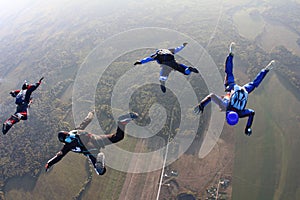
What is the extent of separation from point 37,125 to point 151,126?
40.4 ft

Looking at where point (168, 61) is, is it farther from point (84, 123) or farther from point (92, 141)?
point (92, 141)

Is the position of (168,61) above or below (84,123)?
above

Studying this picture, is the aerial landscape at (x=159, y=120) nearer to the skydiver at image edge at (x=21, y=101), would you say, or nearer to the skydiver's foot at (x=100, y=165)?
the skydiver at image edge at (x=21, y=101)

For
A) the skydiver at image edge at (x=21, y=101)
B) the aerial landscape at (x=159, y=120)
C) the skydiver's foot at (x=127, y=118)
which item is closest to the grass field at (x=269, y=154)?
the aerial landscape at (x=159, y=120)

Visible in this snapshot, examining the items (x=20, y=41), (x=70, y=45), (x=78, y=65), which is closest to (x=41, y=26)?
(x=20, y=41)

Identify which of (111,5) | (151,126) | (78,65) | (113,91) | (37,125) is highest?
(111,5)

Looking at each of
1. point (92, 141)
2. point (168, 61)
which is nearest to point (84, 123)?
point (92, 141)

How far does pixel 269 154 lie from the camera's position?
68.0 ft

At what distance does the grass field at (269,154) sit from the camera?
19.1 metres

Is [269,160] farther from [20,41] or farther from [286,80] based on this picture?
[20,41]

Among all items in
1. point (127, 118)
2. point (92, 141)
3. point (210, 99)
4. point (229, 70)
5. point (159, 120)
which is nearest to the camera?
point (127, 118)

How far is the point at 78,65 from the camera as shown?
36.8m

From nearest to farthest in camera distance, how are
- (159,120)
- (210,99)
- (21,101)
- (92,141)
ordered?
(92,141), (210,99), (21,101), (159,120)

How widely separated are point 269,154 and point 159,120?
34.2 feet
